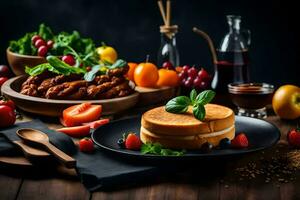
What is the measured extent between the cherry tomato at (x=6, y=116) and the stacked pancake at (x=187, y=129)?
734mm

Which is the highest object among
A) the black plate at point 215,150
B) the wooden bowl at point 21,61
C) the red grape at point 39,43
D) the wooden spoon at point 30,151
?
the red grape at point 39,43

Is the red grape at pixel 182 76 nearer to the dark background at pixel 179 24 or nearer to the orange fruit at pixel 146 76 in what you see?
the orange fruit at pixel 146 76

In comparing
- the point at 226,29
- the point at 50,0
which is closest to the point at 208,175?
the point at 226,29

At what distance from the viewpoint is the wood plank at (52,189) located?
7.80ft

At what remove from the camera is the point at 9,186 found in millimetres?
2494

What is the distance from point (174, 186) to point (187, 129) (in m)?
0.32

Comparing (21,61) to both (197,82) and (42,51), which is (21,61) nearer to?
(42,51)

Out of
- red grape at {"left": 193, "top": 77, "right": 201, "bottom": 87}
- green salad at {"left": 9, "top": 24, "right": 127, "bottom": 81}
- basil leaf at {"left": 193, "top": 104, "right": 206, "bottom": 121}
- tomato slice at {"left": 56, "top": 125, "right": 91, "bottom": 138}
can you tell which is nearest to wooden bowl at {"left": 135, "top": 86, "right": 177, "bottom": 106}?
red grape at {"left": 193, "top": 77, "right": 201, "bottom": 87}

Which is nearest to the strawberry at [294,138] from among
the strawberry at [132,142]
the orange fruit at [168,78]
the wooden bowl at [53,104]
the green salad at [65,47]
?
the strawberry at [132,142]

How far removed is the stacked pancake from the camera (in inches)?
106

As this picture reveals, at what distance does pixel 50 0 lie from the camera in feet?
17.1

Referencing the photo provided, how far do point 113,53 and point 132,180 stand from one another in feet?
7.27

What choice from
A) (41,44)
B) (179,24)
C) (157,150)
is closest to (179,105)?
(157,150)

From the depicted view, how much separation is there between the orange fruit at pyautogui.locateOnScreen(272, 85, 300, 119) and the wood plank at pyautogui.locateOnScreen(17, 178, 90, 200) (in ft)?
4.68
